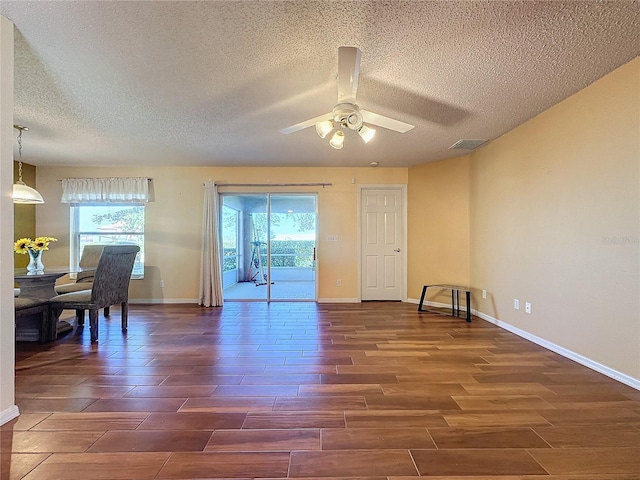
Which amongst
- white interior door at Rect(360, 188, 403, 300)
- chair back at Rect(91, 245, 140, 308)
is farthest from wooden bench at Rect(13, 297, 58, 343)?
white interior door at Rect(360, 188, 403, 300)

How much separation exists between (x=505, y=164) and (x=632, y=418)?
287 cm

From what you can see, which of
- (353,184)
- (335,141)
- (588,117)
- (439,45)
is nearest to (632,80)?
(588,117)

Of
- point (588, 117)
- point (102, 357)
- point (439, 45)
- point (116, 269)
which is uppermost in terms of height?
point (439, 45)

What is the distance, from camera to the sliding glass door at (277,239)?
5.76 m

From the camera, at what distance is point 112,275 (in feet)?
12.1

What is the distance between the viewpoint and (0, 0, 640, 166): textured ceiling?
1.80m

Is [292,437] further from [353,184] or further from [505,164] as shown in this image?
[353,184]

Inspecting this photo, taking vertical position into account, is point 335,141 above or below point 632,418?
above

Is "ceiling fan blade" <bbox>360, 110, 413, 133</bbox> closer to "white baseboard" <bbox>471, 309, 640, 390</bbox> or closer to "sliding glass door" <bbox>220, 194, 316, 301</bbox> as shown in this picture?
"white baseboard" <bbox>471, 309, 640, 390</bbox>

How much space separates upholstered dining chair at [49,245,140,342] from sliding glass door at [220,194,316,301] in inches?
79.2

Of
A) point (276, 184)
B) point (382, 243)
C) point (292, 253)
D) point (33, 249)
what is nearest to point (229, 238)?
point (292, 253)

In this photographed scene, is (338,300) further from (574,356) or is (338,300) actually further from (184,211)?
(574,356)

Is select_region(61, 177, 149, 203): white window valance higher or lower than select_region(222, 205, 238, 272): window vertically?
higher

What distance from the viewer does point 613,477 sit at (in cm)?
143
